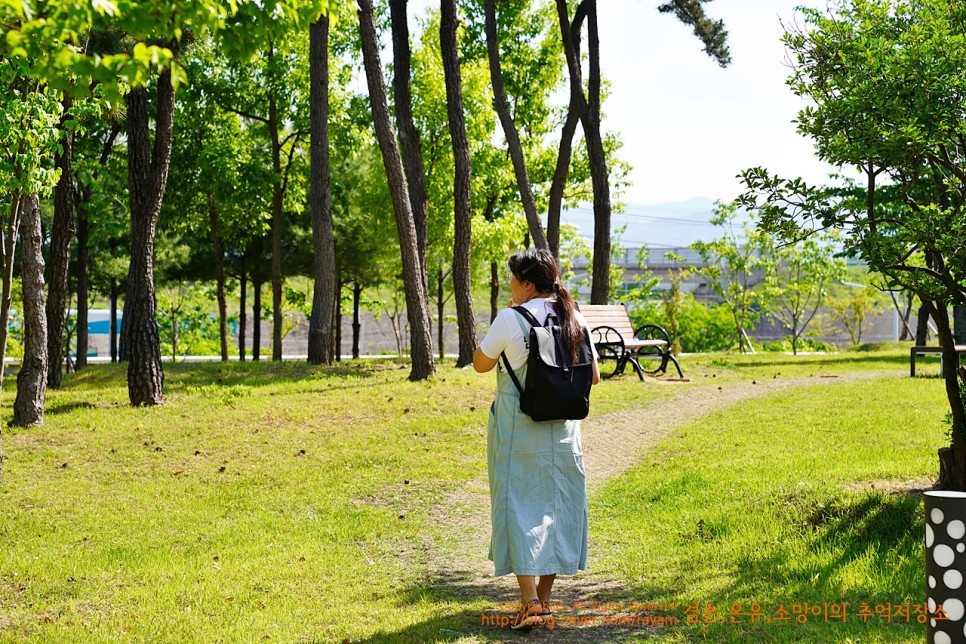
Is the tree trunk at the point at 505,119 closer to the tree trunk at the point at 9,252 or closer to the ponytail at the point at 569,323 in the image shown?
the tree trunk at the point at 9,252

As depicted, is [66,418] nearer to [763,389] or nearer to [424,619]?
[424,619]

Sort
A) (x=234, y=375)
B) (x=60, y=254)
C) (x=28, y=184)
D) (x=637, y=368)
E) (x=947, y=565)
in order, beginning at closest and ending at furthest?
(x=947, y=565) → (x=28, y=184) → (x=60, y=254) → (x=234, y=375) → (x=637, y=368)

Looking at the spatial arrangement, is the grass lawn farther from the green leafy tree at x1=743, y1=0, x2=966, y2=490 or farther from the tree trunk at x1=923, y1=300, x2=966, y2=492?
the green leafy tree at x1=743, y1=0, x2=966, y2=490

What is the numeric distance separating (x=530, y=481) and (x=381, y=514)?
338 cm

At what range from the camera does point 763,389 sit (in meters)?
15.4

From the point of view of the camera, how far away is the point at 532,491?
16.1 ft

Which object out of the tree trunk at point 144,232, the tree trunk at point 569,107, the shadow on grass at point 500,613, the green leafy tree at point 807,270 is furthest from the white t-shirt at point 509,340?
the green leafy tree at point 807,270

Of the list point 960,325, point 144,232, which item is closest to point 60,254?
point 144,232

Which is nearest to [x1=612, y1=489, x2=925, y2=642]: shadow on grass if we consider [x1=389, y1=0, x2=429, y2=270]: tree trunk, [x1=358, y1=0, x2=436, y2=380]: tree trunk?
[x1=358, y1=0, x2=436, y2=380]: tree trunk

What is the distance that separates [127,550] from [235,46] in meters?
4.50

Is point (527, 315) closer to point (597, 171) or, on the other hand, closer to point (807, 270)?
point (597, 171)

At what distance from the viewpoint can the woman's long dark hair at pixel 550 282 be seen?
16.3ft

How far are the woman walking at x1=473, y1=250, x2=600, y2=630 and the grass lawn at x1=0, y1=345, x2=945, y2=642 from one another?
1.16 feet

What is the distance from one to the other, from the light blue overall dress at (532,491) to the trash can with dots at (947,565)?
1.67 m
